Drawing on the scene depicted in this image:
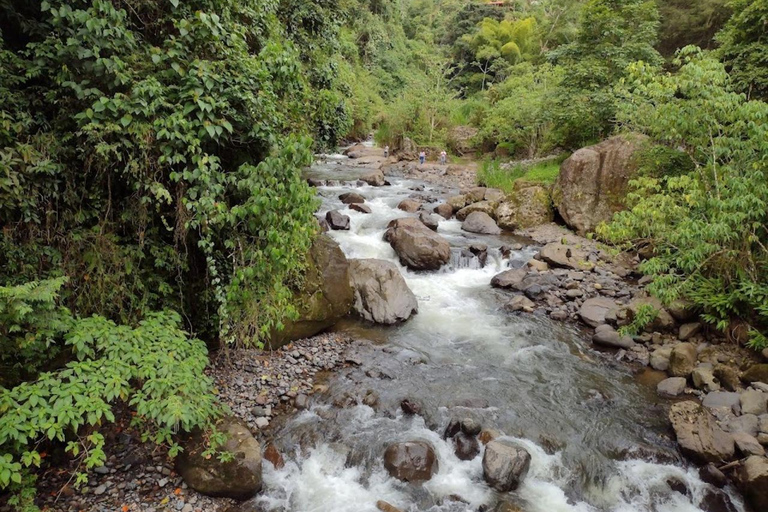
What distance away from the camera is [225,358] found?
23.5 feet

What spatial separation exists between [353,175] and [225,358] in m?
17.0

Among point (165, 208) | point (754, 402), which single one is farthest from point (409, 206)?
point (754, 402)

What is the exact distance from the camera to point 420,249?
40.8 feet

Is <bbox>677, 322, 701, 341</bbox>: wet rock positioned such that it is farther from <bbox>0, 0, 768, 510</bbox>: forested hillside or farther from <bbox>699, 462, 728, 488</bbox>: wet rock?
<bbox>699, 462, 728, 488</bbox>: wet rock

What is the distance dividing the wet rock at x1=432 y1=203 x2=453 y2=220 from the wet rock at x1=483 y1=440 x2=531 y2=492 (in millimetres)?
11881

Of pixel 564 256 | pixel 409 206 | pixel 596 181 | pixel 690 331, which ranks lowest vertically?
pixel 690 331

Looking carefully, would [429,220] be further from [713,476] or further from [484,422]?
[713,476]

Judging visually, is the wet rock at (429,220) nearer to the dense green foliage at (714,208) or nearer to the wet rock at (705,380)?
the dense green foliage at (714,208)

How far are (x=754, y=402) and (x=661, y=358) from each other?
1.75 metres

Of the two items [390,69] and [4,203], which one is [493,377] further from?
[390,69]

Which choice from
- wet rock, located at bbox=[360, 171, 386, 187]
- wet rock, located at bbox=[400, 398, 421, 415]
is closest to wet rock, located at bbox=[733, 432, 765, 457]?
wet rock, located at bbox=[400, 398, 421, 415]

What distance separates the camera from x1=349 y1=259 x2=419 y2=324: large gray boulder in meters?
9.70

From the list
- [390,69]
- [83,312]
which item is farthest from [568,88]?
[390,69]

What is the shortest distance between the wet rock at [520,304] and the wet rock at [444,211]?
656 centimetres
